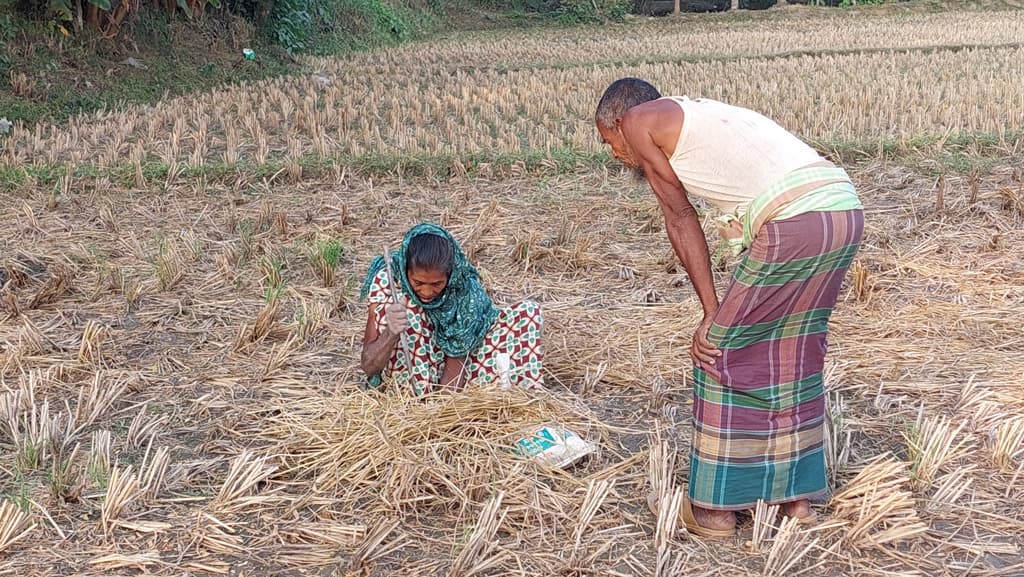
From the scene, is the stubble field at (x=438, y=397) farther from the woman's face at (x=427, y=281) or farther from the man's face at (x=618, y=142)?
the man's face at (x=618, y=142)

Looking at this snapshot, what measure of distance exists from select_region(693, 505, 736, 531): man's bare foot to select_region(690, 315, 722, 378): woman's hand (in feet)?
1.38

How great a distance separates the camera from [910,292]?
5.02 meters

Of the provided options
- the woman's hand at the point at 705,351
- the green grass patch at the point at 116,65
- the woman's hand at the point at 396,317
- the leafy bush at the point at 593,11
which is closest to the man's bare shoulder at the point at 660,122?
the woman's hand at the point at 705,351

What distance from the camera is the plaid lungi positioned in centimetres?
281

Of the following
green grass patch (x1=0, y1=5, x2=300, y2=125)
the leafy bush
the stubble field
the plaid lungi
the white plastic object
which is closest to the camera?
the plaid lungi

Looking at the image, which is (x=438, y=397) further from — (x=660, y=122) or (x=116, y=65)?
(x=116, y=65)

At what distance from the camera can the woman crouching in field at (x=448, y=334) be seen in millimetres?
3750

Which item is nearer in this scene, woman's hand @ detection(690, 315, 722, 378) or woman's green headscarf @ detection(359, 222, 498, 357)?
woman's hand @ detection(690, 315, 722, 378)

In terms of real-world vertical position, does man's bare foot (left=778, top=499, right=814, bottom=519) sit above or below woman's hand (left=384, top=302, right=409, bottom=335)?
below

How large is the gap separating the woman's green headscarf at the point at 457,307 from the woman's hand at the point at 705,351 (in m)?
1.07

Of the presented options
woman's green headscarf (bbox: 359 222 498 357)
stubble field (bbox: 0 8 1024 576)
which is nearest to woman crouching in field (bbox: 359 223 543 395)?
woman's green headscarf (bbox: 359 222 498 357)

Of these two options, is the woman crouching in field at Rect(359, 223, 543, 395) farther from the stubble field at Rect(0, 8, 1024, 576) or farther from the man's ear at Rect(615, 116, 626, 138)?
the man's ear at Rect(615, 116, 626, 138)

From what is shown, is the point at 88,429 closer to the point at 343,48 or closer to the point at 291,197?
the point at 291,197

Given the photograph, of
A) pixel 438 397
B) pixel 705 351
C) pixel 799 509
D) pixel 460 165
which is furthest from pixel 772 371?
pixel 460 165
